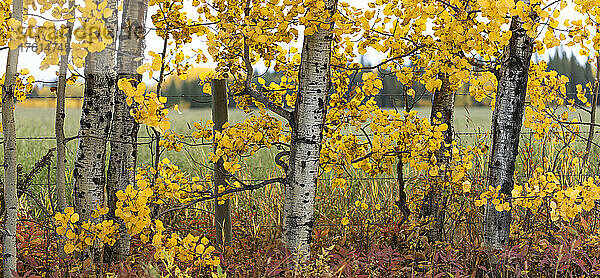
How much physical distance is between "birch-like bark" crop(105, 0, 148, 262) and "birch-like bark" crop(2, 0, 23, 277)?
443 mm

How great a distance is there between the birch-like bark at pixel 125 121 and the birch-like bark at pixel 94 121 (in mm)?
180

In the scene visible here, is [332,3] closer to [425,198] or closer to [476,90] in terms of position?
[476,90]

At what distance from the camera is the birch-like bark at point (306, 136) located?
235cm

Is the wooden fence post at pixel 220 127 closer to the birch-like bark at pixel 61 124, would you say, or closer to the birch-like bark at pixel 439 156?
the birch-like bark at pixel 61 124

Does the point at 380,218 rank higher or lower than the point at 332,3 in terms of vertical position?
lower

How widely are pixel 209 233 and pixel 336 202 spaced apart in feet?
3.37

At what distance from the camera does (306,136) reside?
2.39 metres

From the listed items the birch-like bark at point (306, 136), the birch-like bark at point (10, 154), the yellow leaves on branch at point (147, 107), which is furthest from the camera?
the birch-like bark at point (306, 136)

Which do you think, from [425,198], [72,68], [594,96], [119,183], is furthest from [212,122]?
[594,96]

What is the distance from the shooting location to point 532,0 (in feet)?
7.38

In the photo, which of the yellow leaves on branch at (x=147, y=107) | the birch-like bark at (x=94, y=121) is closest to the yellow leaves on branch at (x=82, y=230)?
the birch-like bark at (x=94, y=121)

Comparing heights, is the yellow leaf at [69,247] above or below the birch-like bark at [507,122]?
below

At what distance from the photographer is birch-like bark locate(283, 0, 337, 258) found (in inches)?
92.7

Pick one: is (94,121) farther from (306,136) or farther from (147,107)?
(306,136)
